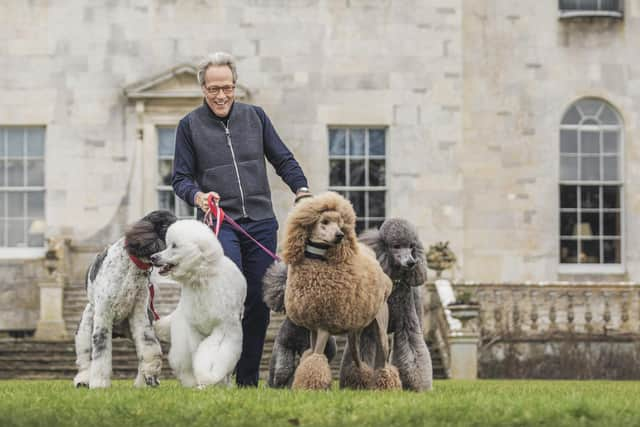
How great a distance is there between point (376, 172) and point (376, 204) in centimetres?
50

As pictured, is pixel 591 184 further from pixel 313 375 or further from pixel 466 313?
pixel 313 375

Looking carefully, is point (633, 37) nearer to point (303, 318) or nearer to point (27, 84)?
point (27, 84)

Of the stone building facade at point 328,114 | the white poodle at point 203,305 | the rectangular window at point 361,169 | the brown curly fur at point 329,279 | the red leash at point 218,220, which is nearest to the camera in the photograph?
the brown curly fur at point 329,279

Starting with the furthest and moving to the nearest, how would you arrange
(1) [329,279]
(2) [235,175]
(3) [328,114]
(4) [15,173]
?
(3) [328,114]
(4) [15,173]
(2) [235,175]
(1) [329,279]

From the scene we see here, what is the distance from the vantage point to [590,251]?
2064 cm

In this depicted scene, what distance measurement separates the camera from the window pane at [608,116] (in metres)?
20.8

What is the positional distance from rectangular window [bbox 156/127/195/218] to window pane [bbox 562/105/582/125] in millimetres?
6041

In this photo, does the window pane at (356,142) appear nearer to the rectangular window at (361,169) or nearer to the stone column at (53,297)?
the rectangular window at (361,169)

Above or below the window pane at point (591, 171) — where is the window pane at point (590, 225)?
below

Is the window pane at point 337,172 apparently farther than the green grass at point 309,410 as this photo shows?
Yes

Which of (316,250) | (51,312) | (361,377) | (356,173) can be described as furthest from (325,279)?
(356,173)

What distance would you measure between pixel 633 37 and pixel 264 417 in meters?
15.5

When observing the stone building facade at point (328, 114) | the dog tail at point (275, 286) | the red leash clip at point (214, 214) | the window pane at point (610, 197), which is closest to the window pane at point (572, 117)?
the stone building facade at point (328, 114)

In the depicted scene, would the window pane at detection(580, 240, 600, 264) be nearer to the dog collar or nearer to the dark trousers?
the dark trousers
